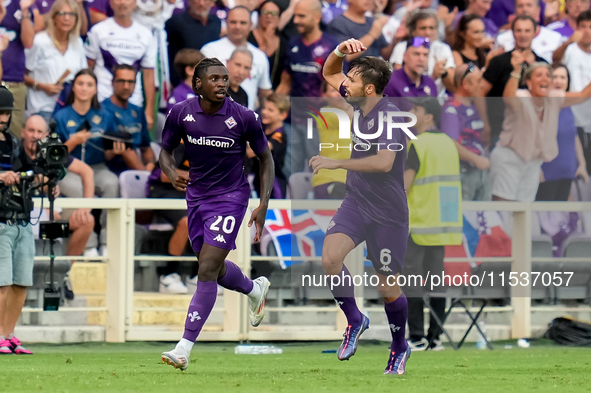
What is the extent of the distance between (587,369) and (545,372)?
521 millimetres

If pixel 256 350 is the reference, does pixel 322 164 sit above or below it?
above

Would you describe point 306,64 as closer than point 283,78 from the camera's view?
Yes

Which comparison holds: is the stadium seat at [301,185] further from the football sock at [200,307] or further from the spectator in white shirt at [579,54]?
the spectator in white shirt at [579,54]

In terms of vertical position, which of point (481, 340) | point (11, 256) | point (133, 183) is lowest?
point (481, 340)

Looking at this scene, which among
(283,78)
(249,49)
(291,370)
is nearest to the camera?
(291,370)

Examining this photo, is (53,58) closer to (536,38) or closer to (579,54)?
(536,38)

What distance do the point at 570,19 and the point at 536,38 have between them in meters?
0.97

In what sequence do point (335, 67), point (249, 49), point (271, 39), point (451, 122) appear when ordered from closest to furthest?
point (335, 67), point (451, 122), point (249, 49), point (271, 39)

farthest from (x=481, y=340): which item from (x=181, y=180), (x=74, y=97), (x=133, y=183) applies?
(x=74, y=97)

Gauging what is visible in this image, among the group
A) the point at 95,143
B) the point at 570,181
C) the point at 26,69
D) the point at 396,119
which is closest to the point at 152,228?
the point at 95,143

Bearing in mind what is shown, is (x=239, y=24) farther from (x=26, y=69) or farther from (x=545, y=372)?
(x=545, y=372)

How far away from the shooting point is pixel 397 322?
702cm

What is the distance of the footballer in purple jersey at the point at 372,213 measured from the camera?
695 centimetres

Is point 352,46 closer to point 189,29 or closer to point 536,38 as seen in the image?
point 189,29
